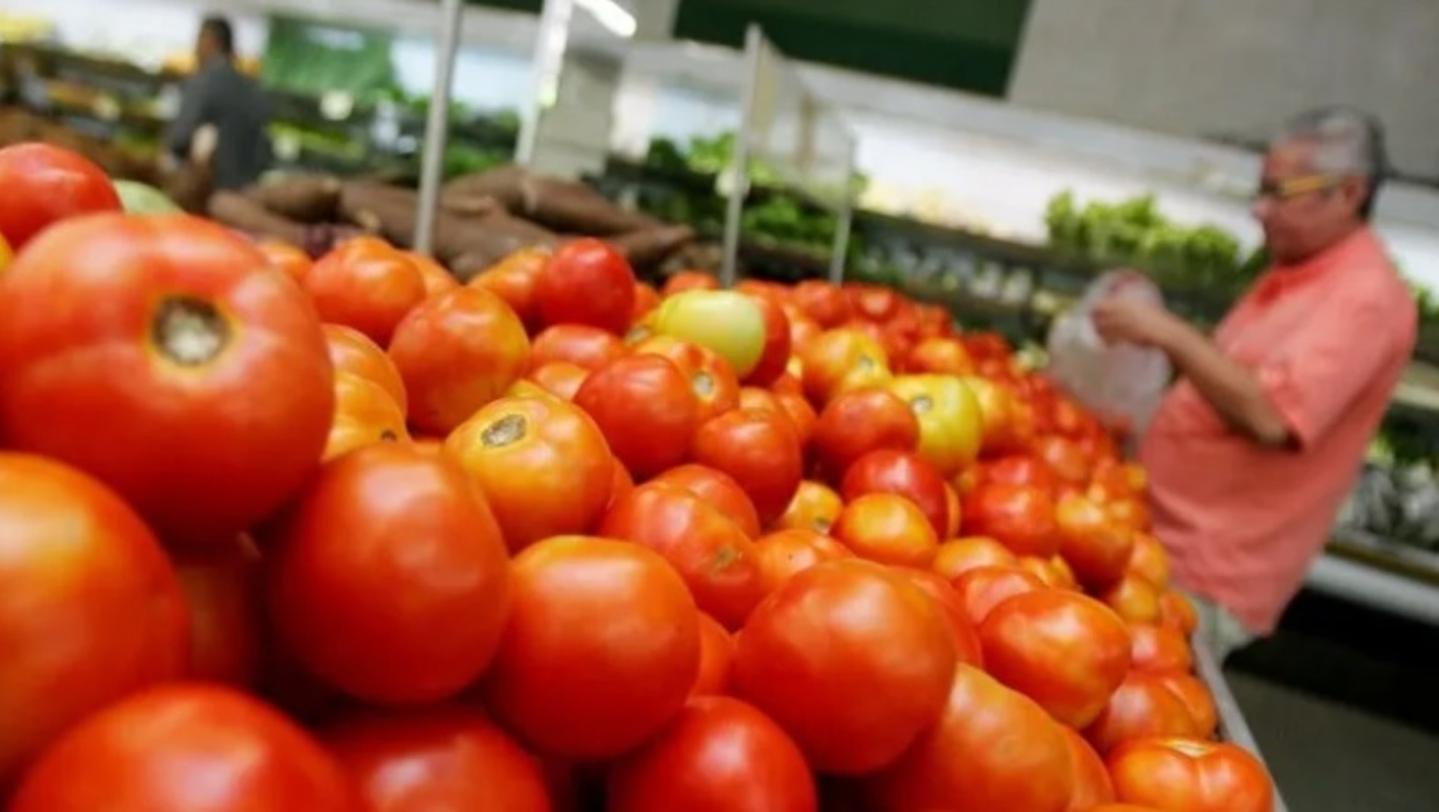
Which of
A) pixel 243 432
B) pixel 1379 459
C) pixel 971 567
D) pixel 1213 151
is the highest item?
pixel 1213 151

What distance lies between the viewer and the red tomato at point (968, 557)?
4.44 ft

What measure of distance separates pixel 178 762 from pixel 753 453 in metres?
0.84

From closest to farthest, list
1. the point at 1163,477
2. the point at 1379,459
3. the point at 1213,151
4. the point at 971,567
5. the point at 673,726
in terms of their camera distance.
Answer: the point at 673,726 → the point at 971,567 → the point at 1163,477 → the point at 1379,459 → the point at 1213,151

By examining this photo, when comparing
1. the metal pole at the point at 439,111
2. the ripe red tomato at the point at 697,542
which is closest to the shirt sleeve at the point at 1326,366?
the metal pole at the point at 439,111

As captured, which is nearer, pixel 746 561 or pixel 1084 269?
pixel 746 561

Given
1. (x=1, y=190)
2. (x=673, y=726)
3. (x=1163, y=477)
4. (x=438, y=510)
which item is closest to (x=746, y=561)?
(x=673, y=726)

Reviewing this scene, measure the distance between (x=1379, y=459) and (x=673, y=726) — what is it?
585 cm

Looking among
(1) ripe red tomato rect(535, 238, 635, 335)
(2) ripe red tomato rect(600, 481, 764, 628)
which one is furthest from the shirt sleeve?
(2) ripe red tomato rect(600, 481, 764, 628)

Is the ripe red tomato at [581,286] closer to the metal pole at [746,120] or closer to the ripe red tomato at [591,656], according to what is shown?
the ripe red tomato at [591,656]

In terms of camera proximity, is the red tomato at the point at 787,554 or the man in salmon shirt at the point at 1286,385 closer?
the red tomato at the point at 787,554

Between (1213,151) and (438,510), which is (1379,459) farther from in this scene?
(438,510)

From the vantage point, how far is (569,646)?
0.65 meters

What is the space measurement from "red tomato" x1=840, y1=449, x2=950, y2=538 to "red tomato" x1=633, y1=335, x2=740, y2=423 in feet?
0.62

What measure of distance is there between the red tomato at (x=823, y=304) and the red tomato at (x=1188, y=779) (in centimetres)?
151
